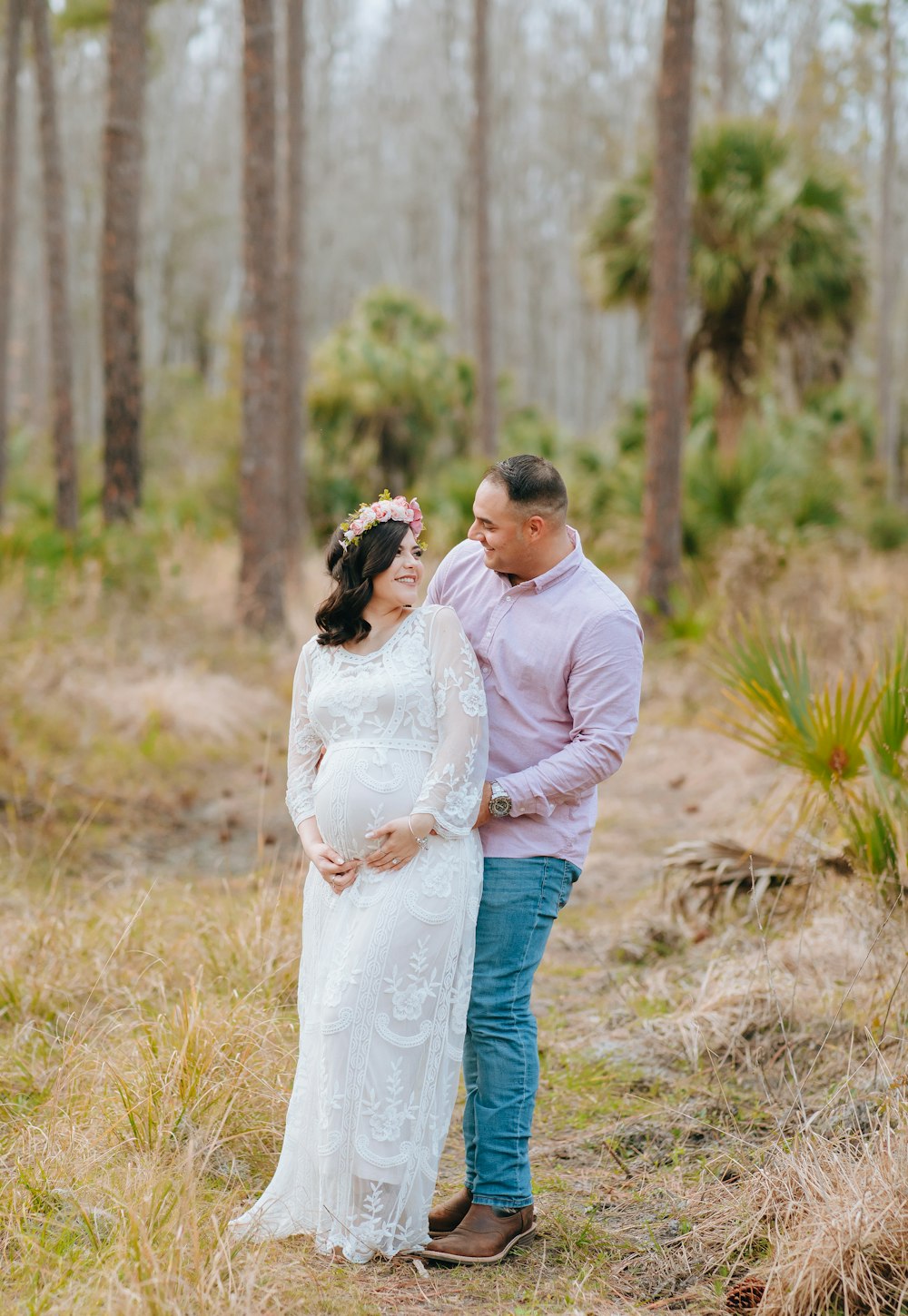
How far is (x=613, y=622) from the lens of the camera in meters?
3.38

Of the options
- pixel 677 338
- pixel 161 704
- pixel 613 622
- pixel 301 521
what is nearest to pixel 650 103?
pixel 301 521

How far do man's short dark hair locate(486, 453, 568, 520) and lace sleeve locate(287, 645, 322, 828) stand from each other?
706mm

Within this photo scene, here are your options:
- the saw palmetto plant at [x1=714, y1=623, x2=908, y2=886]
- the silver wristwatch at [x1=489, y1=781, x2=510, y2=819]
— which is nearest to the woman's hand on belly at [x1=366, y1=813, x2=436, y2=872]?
the silver wristwatch at [x1=489, y1=781, x2=510, y2=819]

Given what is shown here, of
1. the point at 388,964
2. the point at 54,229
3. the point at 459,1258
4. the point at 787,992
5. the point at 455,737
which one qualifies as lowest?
→ the point at 787,992

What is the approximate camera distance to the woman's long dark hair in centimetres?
351

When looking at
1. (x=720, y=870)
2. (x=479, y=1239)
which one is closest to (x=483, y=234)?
(x=720, y=870)

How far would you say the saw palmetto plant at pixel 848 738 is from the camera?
4809 millimetres

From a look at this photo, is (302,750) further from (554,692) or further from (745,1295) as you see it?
(745,1295)

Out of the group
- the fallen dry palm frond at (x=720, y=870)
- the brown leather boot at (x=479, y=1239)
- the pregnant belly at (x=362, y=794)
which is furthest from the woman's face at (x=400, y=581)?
the fallen dry palm frond at (x=720, y=870)

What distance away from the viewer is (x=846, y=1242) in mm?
3008

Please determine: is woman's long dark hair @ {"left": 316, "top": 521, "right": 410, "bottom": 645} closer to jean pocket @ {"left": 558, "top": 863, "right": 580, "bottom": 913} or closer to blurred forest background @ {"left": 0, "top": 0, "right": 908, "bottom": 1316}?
jean pocket @ {"left": 558, "top": 863, "right": 580, "bottom": 913}

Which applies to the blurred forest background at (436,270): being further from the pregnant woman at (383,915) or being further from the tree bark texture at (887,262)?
the pregnant woman at (383,915)

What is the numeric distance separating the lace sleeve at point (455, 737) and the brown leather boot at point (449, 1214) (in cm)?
105

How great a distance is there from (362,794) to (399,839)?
161 mm
